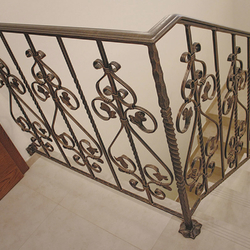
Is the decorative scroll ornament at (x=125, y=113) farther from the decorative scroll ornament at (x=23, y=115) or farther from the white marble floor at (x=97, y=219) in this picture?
the decorative scroll ornament at (x=23, y=115)

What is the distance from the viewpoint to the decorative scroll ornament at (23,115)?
146 cm

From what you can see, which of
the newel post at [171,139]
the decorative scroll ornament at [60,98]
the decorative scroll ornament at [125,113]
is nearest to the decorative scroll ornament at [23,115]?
the decorative scroll ornament at [60,98]

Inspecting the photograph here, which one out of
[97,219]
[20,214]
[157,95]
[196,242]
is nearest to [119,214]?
[97,219]

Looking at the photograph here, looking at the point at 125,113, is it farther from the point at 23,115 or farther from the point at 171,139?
the point at 23,115

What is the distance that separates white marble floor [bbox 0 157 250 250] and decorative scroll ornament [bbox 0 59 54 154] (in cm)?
25

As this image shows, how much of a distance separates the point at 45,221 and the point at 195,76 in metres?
1.30

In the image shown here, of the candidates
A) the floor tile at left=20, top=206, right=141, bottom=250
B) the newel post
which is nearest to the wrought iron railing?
the newel post

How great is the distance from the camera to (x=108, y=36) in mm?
768

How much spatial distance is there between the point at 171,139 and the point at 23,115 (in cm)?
136

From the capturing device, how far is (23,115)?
1.92 metres

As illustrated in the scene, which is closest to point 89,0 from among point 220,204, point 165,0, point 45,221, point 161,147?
point 165,0

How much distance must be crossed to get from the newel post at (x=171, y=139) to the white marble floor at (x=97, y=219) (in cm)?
5

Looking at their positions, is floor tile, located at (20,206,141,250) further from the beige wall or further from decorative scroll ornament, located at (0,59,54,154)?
the beige wall

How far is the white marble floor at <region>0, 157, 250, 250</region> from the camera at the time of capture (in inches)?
52.9
